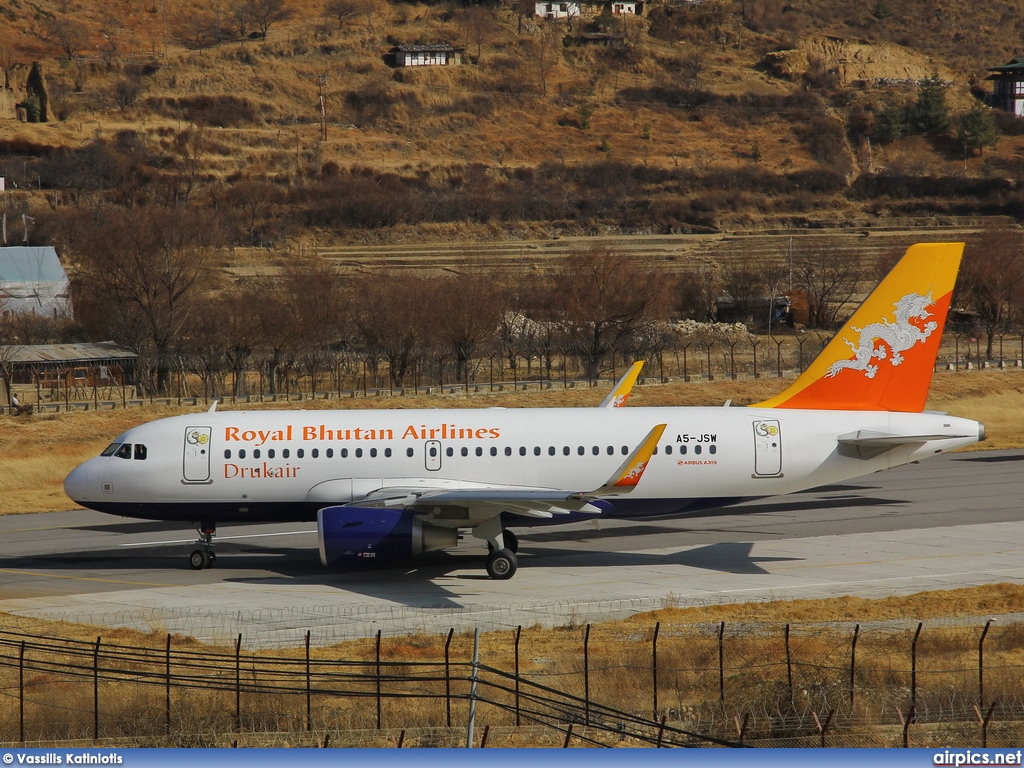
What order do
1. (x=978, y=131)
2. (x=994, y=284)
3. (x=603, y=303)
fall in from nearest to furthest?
(x=603, y=303), (x=994, y=284), (x=978, y=131)

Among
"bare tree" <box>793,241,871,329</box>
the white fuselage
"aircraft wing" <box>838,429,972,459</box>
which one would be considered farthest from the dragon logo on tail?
"bare tree" <box>793,241,871,329</box>

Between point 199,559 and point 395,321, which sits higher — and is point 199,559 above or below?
below

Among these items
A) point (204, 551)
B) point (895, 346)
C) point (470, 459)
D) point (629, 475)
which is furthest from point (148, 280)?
point (629, 475)

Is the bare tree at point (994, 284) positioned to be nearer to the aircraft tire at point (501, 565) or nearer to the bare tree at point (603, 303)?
the bare tree at point (603, 303)

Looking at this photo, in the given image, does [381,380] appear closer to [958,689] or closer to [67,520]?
[67,520]

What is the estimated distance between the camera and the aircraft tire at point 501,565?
33156 millimetres

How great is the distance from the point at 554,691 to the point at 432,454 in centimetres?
1822

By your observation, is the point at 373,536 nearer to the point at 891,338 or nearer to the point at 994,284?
the point at 891,338

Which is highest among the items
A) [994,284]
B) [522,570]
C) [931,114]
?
[931,114]

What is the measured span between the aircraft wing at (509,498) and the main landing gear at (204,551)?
4.66 metres

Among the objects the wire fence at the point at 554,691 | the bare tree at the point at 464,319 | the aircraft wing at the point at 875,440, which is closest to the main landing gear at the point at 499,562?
the wire fence at the point at 554,691

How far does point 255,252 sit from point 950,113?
11738 cm

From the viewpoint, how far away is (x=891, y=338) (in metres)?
35.7

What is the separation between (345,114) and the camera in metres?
183
